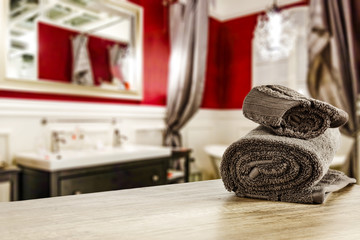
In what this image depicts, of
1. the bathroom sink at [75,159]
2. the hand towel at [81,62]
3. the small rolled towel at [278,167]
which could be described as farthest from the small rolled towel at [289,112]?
the hand towel at [81,62]

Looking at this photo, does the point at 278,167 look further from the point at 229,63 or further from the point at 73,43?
the point at 229,63

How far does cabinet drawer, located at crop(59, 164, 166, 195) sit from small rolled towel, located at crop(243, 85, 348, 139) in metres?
1.40

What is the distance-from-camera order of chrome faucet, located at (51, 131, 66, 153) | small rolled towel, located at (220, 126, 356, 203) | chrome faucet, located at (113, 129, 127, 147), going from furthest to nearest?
chrome faucet, located at (113, 129, 127, 147) < chrome faucet, located at (51, 131, 66, 153) < small rolled towel, located at (220, 126, 356, 203)

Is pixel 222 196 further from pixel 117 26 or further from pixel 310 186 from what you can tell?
pixel 117 26

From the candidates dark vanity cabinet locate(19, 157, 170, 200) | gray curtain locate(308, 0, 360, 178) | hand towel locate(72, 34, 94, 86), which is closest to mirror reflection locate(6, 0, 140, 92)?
hand towel locate(72, 34, 94, 86)

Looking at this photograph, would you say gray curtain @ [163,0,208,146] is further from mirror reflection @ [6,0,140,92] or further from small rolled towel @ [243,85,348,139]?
small rolled towel @ [243,85,348,139]

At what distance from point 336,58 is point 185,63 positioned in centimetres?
130

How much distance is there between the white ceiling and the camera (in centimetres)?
357

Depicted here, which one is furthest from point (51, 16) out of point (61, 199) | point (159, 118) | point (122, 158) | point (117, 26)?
point (61, 199)

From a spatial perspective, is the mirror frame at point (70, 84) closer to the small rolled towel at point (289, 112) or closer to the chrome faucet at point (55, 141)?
the chrome faucet at point (55, 141)

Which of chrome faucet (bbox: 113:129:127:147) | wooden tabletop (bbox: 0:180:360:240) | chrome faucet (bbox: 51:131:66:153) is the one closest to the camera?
wooden tabletop (bbox: 0:180:360:240)

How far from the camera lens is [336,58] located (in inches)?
97.8

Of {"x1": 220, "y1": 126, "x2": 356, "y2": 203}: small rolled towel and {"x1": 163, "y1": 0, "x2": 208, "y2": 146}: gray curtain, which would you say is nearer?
{"x1": 220, "y1": 126, "x2": 356, "y2": 203}: small rolled towel

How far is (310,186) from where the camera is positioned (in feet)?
1.75
